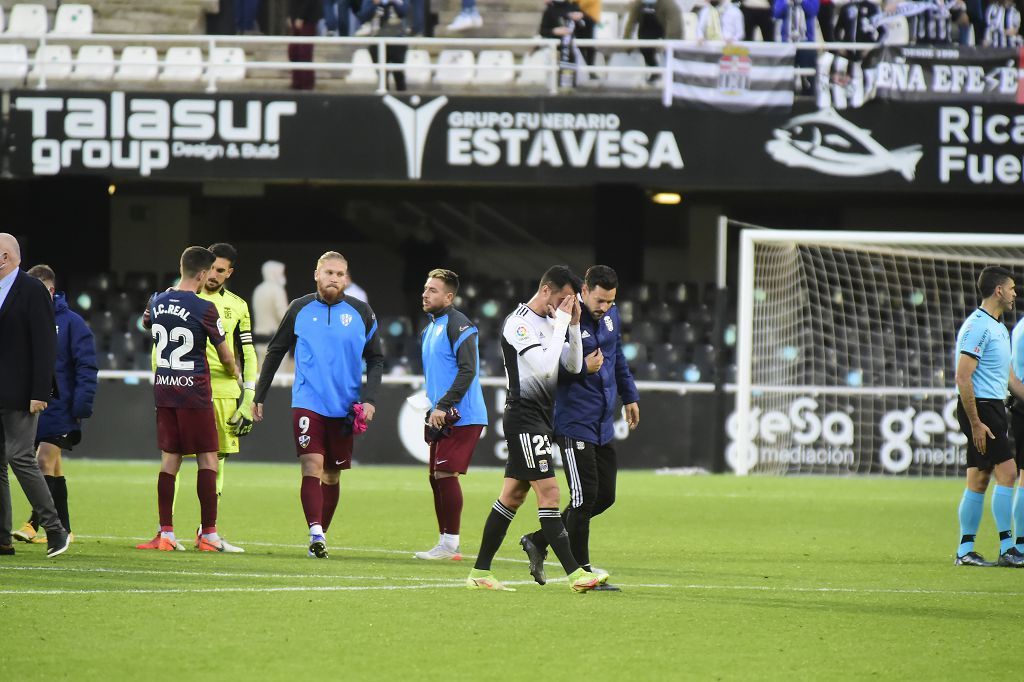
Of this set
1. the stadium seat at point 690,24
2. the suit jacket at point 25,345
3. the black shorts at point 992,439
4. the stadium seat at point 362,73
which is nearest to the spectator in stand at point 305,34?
the stadium seat at point 362,73

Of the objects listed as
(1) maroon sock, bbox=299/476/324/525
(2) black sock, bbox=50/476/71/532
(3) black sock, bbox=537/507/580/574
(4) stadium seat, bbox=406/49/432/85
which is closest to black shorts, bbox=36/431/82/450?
(2) black sock, bbox=50/476/71/532

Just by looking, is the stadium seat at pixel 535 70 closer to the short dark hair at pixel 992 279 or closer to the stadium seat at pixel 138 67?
the stadium seat at pixel 138 67

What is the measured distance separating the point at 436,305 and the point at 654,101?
1172cm

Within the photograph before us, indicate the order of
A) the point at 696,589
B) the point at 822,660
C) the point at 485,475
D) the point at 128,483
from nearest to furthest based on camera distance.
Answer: the point at 822,660
the point at 696,589
the point at 128,483
the point at 485,475

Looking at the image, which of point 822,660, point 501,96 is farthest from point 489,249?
point 822,660

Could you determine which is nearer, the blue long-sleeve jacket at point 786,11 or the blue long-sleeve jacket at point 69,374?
the blue long-sleeve jacket at point 69,374

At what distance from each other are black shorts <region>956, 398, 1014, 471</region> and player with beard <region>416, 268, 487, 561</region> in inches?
A: 132

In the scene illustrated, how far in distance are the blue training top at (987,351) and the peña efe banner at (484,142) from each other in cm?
1106

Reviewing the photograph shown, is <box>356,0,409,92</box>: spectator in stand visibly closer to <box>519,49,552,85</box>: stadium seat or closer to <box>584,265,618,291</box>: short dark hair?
<box>519,49,552,85</box>: stadium seat

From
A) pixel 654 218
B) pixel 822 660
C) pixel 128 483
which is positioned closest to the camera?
pixel 822 660

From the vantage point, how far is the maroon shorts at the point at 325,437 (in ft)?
32.7

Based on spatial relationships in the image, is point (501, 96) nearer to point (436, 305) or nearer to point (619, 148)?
point (619, 148)

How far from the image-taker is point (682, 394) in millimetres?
19672

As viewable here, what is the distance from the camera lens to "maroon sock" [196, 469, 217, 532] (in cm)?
1016
